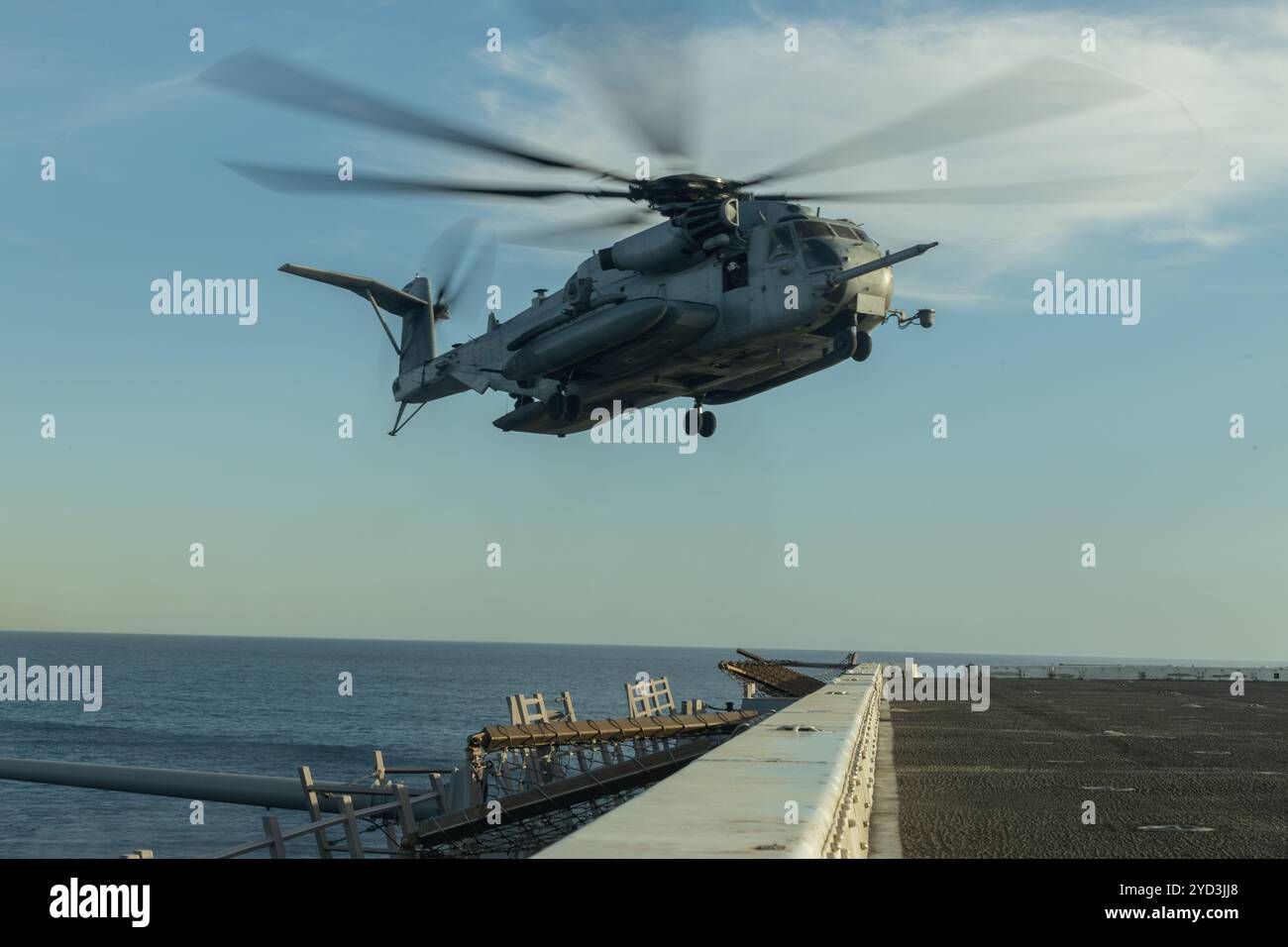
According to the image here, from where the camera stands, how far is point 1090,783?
17.6 metres

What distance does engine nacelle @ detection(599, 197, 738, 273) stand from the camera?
27.7 meters

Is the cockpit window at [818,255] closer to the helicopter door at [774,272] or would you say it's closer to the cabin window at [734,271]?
the helicopter door at [774,272]

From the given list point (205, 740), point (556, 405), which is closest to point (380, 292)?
point (556, 405)

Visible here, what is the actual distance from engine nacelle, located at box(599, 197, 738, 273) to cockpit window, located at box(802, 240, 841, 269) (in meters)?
2.00

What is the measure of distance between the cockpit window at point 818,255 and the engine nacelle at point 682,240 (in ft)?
6.56

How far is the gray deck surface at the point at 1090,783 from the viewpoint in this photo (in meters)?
12.1

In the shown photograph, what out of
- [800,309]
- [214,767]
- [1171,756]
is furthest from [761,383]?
[214,767]

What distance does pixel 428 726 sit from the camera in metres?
126

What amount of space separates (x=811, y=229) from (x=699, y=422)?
22.1 ft

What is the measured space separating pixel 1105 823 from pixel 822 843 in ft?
29.4
